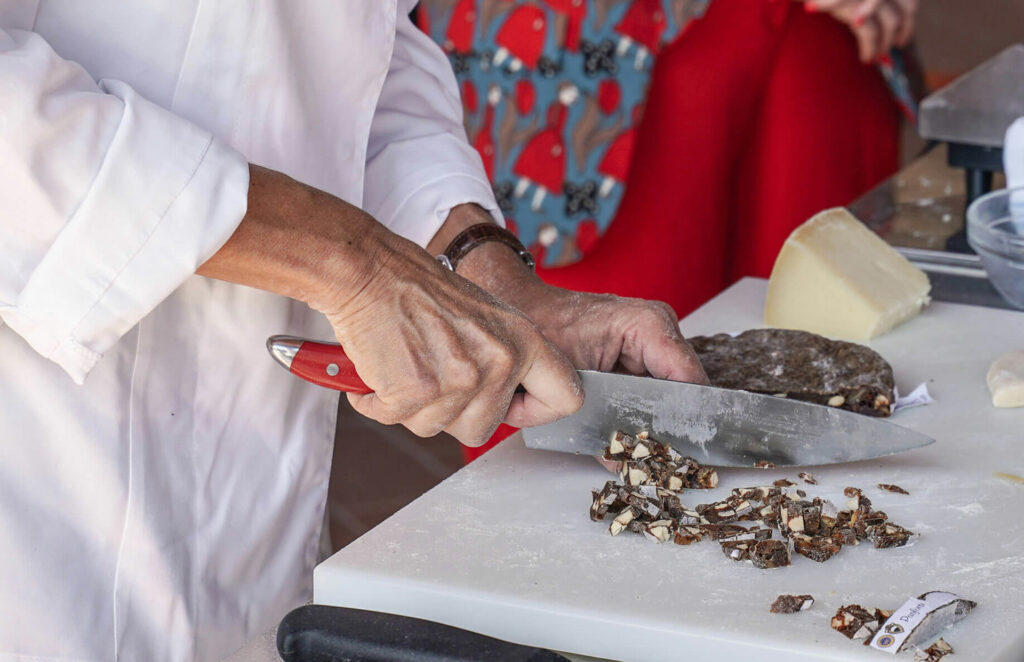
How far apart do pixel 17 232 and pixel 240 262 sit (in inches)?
6.5

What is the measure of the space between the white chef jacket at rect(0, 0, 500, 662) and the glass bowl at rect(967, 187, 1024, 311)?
716 millimetres

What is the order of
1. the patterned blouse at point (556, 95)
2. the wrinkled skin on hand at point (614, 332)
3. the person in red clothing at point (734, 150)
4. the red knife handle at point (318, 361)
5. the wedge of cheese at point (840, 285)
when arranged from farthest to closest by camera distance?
1. the person in red clothing at point (734, 150)
2. the patterned blouse at point (556, 95)
3. the wedge of cheese at point (840, 285)
4. the wrinkled skin on hand at point (614, 332)
5. the red knife handle at point (318, 361)

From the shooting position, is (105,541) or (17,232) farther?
(105,541)

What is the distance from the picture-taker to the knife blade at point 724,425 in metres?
1.17

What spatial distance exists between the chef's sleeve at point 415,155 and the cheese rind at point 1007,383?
590 mm

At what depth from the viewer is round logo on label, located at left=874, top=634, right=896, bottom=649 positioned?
2.87ft

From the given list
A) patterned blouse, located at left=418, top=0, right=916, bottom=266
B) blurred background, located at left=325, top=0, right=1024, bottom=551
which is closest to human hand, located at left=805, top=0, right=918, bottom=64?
patterned blouse, located at left=418, top=0, right=916, bottom=266

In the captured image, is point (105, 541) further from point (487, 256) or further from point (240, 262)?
point (487, 256)

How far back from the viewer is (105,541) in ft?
3.57

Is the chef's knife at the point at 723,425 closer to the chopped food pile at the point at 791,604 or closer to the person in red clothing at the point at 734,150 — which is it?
the chopped food pile at the point at 791,604

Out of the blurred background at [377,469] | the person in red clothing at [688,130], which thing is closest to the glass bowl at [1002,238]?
the person in red clothing at [688,130]

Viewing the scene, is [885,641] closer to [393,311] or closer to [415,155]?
[393,311]

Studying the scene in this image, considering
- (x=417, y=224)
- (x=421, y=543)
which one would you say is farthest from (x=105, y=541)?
(x=417, y=224)

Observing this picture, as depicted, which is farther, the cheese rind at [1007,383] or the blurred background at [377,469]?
the blurred background at [377,469]
